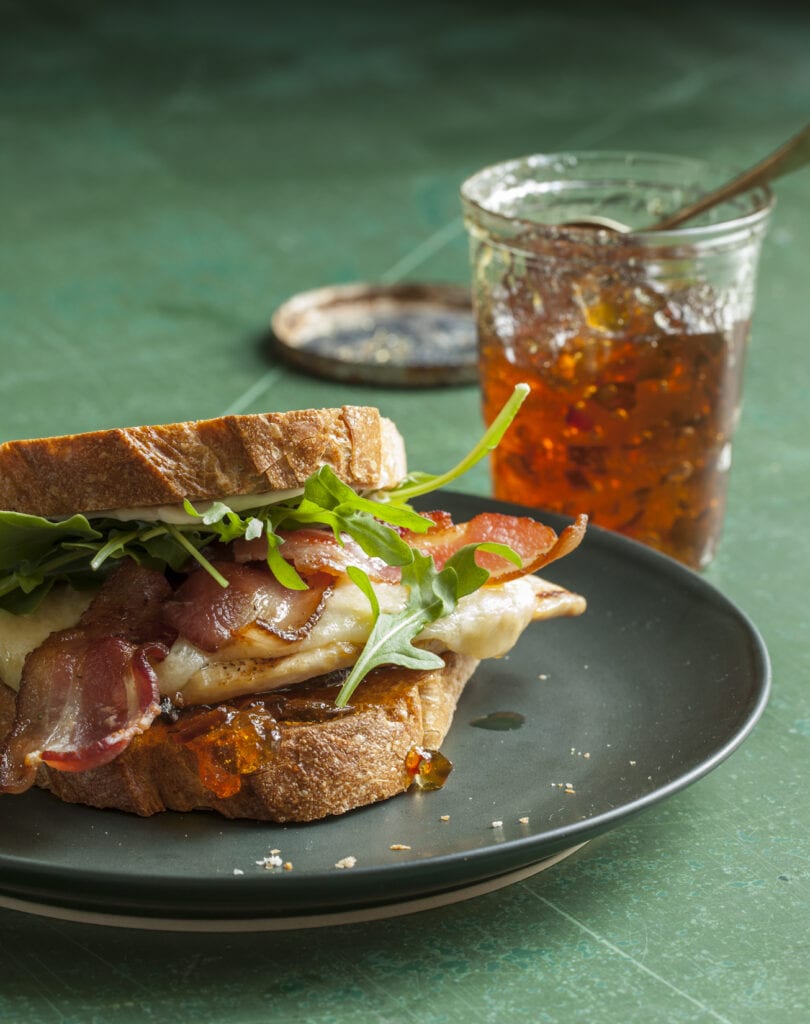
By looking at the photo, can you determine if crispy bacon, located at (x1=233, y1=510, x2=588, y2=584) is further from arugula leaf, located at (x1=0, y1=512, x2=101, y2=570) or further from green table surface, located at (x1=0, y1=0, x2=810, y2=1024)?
green table surface, located at (x1=0, y1=0, x2=810, y2=1024)

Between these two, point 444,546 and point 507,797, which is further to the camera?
point 444,546

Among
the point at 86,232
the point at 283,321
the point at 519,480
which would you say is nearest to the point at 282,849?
the point at 519,480

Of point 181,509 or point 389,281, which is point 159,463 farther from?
point 389,281

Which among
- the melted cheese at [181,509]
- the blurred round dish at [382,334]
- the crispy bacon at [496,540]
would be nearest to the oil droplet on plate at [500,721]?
the crispy bacon at [496,540]

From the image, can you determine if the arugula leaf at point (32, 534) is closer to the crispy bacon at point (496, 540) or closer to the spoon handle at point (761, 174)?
the crispy bacon at point (496, 540)

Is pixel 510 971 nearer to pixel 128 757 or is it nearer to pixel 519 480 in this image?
pixel 128 757

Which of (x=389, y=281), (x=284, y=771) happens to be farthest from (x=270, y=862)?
(x=389, y=281)
